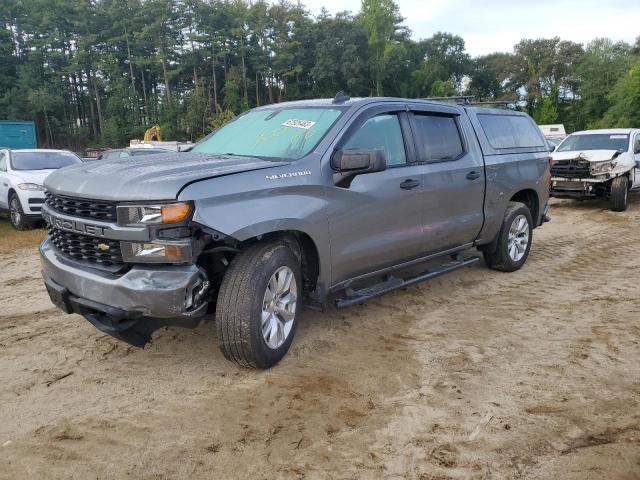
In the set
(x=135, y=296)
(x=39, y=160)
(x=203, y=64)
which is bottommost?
(x=135, y=296)

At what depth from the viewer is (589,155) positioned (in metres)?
11.1

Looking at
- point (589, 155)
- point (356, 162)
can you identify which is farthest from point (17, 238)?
point (589, 155)

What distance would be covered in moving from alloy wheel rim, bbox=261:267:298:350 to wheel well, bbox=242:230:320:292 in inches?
8.5

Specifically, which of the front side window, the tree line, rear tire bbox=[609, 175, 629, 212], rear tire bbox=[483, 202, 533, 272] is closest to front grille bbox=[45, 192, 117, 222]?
the front side window

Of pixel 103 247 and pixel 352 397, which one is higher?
pixel 103 247

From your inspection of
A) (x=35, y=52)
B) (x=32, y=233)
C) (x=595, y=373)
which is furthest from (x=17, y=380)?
(x=35, y=52)

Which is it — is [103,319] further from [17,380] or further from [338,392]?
[338,392]

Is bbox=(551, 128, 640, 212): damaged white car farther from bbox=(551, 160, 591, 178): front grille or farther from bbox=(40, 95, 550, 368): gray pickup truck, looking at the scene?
bbox=(40, 95, 550, 368): gray pickup truck

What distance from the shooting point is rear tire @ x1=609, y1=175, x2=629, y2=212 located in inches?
428

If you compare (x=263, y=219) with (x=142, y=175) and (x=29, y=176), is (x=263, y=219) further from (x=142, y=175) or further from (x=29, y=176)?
(x=29, y=176)

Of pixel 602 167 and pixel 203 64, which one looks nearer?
pixel 602 167

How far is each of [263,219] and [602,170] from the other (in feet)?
32.1

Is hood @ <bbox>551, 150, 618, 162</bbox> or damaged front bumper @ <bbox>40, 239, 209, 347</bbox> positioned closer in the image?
damaged front bumper @ <bbox>40, 239, 209, 347</bbox>

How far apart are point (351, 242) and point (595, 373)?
1.91 m
